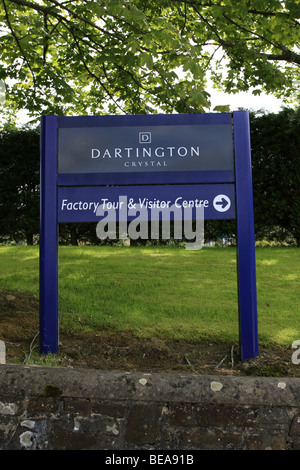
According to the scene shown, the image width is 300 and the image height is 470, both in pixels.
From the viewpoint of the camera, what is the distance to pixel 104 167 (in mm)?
3912

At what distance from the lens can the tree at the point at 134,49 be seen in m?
5.22

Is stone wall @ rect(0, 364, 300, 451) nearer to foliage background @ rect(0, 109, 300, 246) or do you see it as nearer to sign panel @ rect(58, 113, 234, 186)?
sign panel @ rect(58, 113, 234, 186)

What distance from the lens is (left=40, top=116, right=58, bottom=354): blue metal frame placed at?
12.7 ft

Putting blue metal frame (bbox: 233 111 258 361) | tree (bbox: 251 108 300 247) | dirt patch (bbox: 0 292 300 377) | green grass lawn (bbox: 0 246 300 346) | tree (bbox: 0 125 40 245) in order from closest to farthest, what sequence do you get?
dirt patch (bbox: 0 292 300 377)
blue metal frame (bbox: 233 111 258 361)
green grass lawn (bbox: 0 246 300 346)
tree (bbox: 251 108 300 247)
tree (bbox: 0 125 40 245)

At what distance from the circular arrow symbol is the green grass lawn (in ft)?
4.40

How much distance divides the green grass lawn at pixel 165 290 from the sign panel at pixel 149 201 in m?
1.29

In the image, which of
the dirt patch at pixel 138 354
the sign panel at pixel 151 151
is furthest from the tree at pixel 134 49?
the dirt patch at pixel 138 354

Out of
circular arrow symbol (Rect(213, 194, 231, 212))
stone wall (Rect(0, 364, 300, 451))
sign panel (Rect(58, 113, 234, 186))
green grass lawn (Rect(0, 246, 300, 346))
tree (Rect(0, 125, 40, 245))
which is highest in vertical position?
tree (Rect(0, 125, 40, 245))

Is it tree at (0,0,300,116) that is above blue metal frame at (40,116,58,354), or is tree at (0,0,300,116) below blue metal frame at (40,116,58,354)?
above

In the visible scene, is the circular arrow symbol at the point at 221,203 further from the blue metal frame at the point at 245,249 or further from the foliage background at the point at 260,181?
the foliage background at the point at 260,181

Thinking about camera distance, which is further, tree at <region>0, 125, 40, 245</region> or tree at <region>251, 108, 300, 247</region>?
tree at <region>0, 125, 40, 245</region>

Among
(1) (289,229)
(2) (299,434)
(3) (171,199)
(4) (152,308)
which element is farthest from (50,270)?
(1) (289,229)

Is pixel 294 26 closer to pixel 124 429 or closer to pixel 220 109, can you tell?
pixel 220 109

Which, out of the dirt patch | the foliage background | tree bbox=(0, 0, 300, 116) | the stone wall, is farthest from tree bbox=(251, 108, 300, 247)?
the stone wall
